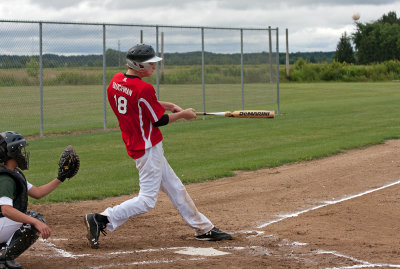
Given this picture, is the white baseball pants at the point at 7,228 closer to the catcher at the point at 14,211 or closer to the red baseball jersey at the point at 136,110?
the catcher at the point at 14,211

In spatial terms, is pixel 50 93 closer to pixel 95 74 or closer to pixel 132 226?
pixel 95 74

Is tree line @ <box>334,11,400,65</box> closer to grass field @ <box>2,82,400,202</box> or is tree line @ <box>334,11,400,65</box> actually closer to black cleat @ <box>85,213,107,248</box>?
grass field @ <box>2,82,400,202</box>

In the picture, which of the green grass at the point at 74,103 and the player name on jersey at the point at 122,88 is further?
the green grass at the point at 74,103

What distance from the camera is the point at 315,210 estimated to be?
8250 mm

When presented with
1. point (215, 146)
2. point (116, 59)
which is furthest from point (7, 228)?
point (116, 59)

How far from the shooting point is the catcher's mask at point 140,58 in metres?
6.38

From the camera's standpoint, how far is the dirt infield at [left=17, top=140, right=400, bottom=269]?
591 cm

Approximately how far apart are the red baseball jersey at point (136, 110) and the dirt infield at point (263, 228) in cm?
112

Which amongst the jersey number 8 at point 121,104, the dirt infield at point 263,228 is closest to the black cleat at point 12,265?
the dirt infield at point 263,228

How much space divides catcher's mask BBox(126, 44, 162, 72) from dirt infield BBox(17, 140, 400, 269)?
6.21 ft

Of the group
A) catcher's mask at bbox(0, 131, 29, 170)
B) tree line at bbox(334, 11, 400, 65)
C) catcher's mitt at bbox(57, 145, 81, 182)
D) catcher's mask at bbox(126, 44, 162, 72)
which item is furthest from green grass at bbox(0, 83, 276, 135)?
tree line at bbox(334, 11, 400, 65)

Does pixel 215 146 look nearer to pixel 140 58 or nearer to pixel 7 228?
pixel 140 58

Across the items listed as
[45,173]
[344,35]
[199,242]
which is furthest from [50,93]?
[344,35]

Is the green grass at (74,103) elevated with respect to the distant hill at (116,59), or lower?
lower
